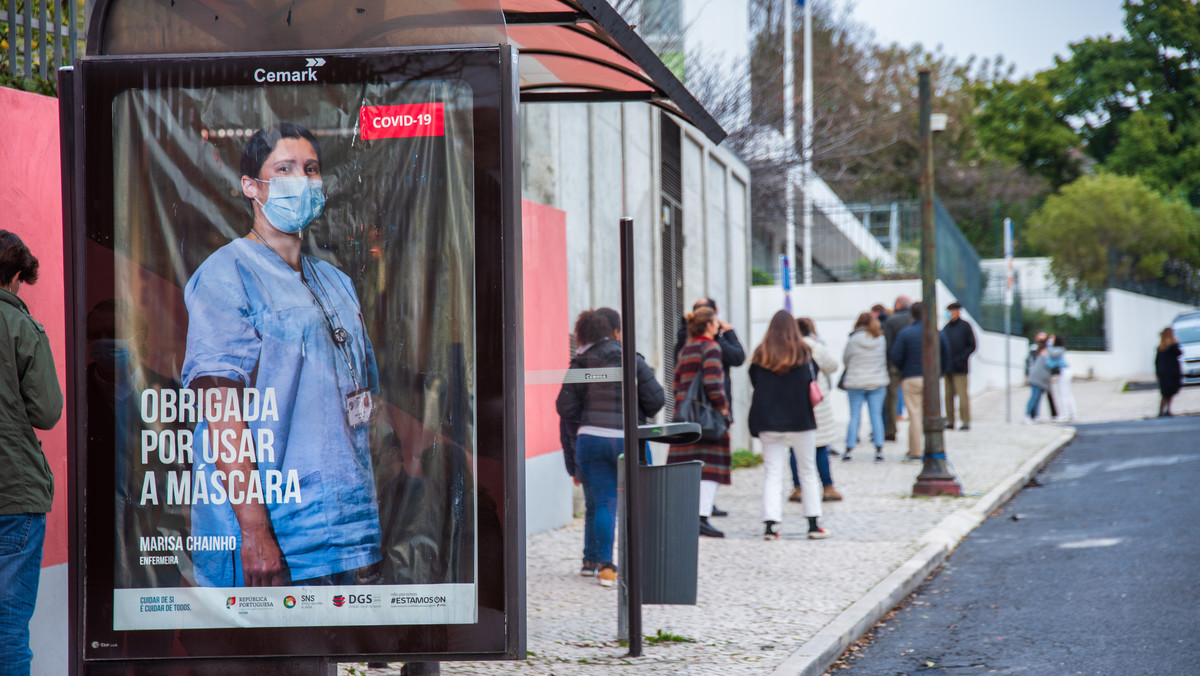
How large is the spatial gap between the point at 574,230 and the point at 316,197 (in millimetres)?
6704

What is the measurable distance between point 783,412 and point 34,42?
6.01 meters

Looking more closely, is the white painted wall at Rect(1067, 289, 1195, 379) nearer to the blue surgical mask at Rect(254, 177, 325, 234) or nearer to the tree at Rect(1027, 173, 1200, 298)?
the tree at Rect(1027, 173, 1200, 298)

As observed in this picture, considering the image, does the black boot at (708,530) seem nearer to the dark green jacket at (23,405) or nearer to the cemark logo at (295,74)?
the dark green jacket at (23,405)

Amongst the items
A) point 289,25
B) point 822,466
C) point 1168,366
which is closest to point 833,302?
point 1168,366

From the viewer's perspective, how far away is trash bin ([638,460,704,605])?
5934mm

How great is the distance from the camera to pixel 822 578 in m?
7.82

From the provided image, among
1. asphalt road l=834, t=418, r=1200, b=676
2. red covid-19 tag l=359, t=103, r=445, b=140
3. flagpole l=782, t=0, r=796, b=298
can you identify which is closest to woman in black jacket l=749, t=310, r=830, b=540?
asphalt road l=834, t=418, r=1200, b=676

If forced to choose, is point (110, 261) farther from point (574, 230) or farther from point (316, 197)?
point (574, 230)

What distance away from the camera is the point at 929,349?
486 inches

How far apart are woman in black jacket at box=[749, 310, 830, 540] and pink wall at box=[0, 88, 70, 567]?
223 inches

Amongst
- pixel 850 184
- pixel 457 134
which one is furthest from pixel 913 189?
pixel 457 134

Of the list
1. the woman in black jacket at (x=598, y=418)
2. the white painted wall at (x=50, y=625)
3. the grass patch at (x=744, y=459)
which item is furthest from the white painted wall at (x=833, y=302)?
the white painted wall at (x=50, y=625)

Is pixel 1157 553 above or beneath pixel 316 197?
beneath

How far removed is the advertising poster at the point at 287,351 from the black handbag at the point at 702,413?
5.70m
